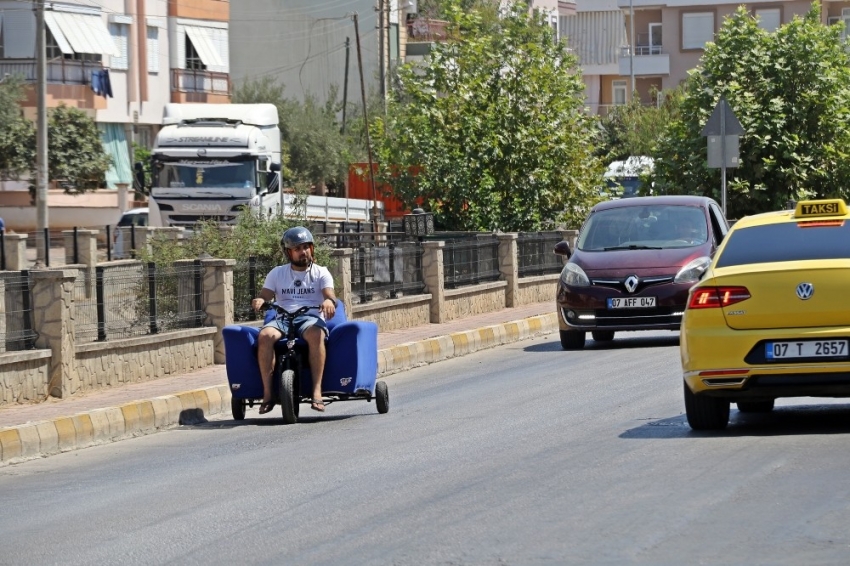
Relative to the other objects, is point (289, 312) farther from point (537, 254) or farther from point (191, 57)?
point (191, 57)

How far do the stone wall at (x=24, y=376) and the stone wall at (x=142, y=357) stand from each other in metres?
0.38

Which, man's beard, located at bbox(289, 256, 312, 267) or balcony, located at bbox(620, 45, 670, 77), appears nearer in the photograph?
man's beard, located at bbox(289, 256, 312, 267)

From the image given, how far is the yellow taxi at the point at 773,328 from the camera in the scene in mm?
10562

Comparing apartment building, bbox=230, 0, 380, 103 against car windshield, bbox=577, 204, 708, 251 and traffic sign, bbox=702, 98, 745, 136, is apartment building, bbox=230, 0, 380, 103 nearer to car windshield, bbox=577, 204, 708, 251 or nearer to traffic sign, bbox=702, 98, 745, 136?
traffic sign, bbox=702, 98, 745, 136

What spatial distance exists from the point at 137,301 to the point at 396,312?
6.54 meters

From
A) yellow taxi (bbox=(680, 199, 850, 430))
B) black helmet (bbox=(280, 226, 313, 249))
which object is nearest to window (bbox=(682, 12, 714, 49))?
black helmet (bbox=(280, 226, 313, 249))

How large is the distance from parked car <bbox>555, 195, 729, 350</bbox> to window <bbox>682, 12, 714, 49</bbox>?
62.8 meters

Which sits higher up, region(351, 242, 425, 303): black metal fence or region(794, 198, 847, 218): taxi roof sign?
region(794, 198, 847, 218): taxi roof sign

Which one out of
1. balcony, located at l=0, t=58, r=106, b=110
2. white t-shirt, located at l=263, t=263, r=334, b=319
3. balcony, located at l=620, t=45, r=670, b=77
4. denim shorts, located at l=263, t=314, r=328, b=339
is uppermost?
balcony, located at l=620, t=45, r=670, b=77

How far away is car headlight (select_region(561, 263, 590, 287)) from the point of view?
65.1ft

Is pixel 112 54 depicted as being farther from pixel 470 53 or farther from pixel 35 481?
pixel 35 481

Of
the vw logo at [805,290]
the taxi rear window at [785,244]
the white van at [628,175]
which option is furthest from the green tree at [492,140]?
the vw logo at [805,290]

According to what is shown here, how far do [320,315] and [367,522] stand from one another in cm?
561

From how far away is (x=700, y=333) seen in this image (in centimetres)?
1083
